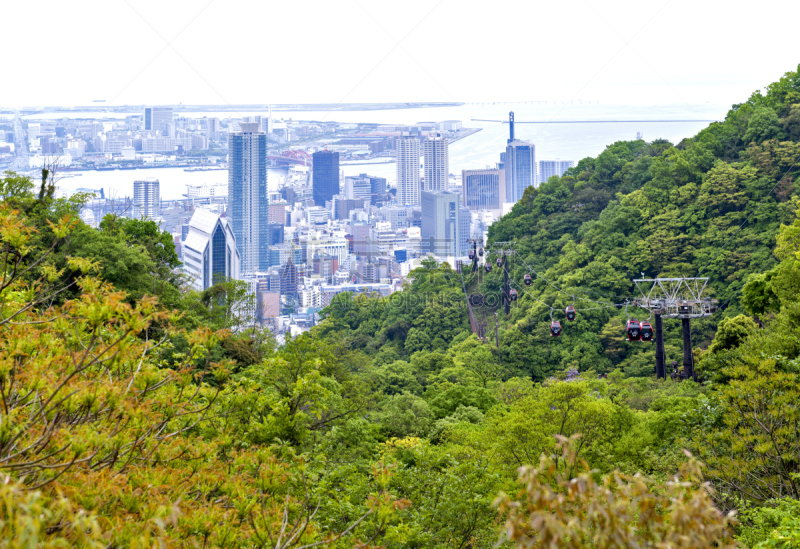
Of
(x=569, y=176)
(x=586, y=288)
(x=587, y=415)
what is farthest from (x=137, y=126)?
(x=587, y=415)

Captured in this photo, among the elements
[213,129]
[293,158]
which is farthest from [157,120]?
[293,158]

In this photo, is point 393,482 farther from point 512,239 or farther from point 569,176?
point 569,176

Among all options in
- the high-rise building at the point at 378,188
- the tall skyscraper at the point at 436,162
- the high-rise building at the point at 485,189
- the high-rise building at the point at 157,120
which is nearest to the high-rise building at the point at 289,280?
the high-rise building at the point at 485,189

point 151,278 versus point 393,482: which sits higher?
point 151,278

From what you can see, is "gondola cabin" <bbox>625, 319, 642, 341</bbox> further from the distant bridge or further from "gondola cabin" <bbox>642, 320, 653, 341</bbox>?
the distant bridge

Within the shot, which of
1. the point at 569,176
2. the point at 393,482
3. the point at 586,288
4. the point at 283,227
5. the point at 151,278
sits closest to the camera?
the point at 393,482

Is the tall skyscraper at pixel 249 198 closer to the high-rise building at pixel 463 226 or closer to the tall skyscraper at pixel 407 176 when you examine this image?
the tall skyscraper at pixel 407 176
